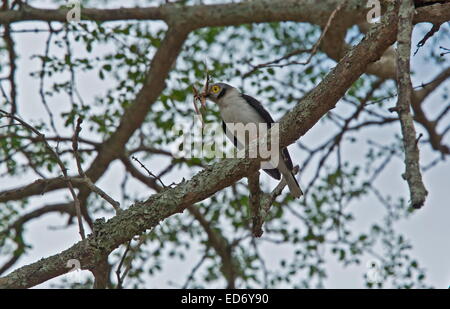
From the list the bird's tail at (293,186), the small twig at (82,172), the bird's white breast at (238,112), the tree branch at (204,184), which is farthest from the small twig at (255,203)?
the bird's white breast at (238,112)

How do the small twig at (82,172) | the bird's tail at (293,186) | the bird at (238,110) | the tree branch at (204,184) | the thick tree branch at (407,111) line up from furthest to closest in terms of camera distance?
the bird at (238,110), the bird's tail at (293,186), the small twig at (82,172), the tree branch at (204,184), the thick tree branch at (407,111)

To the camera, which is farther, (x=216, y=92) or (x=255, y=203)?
(x=216, y=92)

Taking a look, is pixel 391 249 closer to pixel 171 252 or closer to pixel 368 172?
pixel 368 172

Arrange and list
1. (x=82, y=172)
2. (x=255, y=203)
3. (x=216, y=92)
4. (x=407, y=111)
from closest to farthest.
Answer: (x=407, y=111) → (x=82, y=172) → (x=255, y=203) → (x=216, y=92)

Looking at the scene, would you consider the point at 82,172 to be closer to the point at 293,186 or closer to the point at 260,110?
the point at 293,186

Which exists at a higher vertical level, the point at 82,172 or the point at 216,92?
the point at 216,92

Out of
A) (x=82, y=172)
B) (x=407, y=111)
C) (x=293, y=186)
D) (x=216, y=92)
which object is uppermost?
(x=216, y=92)

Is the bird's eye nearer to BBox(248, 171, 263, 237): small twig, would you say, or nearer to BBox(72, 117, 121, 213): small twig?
BBox(248, 171, 263, 237): small twig

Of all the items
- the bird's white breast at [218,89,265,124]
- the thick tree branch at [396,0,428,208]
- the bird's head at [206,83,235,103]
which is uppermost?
the bird's head at [206,83,235,103]

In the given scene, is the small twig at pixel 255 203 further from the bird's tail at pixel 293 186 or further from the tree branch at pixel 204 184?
the bird's tail at pixel 293 186

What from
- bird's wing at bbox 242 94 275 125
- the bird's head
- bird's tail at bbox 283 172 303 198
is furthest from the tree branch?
the bird's head

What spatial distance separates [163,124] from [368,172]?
2816 mm

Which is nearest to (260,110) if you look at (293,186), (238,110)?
(238,110)

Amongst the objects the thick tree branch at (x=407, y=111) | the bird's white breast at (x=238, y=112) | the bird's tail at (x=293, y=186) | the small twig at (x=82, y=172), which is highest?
the bird's white breast at (x=238, y=112)
